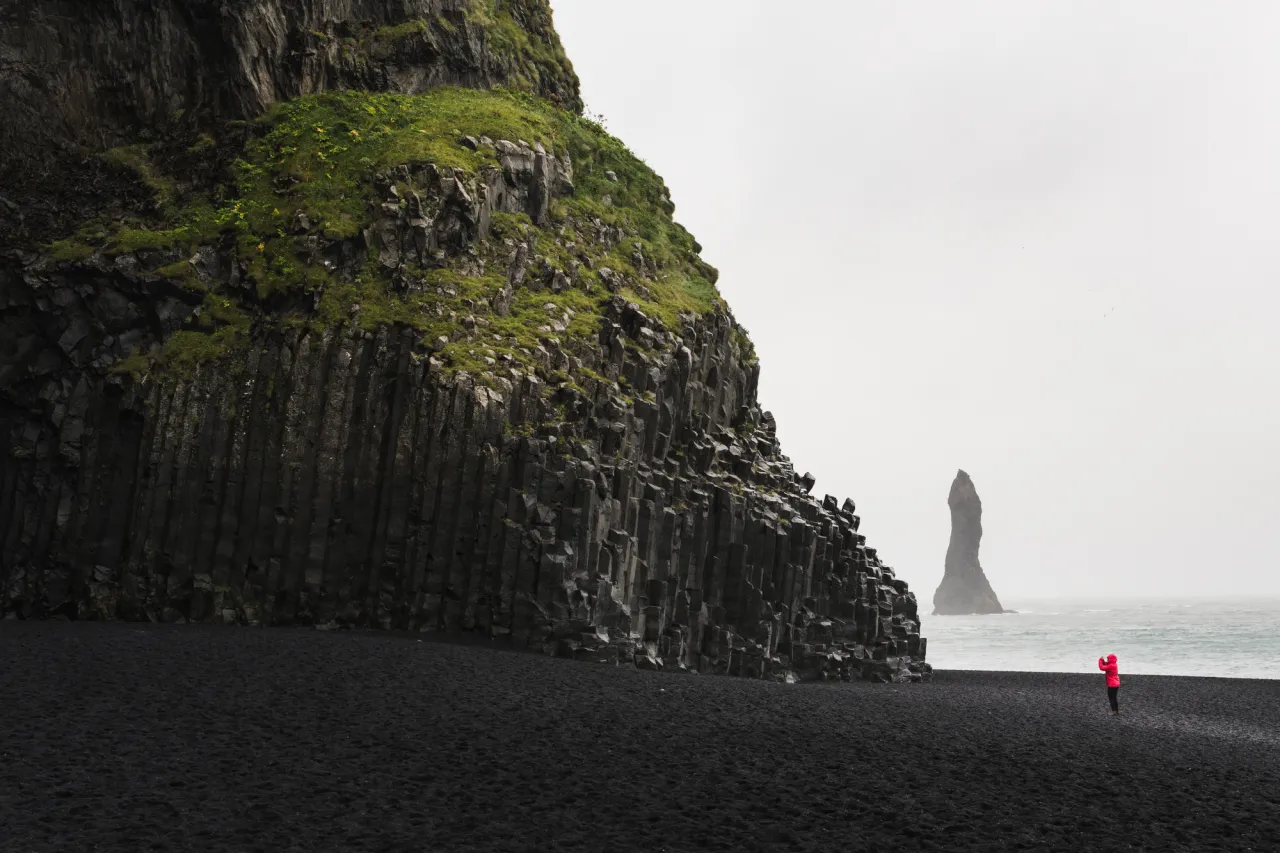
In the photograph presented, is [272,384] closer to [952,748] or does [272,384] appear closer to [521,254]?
[521,254]

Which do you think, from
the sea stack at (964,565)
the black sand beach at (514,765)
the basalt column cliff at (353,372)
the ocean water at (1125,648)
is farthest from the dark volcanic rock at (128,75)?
the sea stack at (964,565)

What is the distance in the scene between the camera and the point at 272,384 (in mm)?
24125

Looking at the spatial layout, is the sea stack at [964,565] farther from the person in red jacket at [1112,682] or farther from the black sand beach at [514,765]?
the black sand beach at [514,765]

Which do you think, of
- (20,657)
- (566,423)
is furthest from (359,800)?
(566,423)

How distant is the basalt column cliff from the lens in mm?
23375

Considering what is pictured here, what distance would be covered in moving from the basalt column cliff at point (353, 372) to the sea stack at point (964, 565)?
454ft

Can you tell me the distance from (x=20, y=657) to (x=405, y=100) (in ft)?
69.3

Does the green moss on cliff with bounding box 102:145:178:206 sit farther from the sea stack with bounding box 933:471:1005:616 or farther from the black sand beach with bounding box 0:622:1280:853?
the sea stack with bounding box 933:471:1005:616

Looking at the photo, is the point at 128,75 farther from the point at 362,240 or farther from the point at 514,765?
the point at 514,765

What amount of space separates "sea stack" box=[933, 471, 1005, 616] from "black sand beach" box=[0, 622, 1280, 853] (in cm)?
15165

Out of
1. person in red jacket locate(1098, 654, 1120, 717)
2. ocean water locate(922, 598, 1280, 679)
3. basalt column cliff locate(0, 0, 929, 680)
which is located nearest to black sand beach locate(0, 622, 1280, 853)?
basalt column cliff locate(0, 0, 929, 680)

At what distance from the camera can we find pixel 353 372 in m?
24.2

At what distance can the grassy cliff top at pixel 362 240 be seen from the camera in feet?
82.6

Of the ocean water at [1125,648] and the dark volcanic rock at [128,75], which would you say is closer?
the dark volcanic rock at [128,75]
